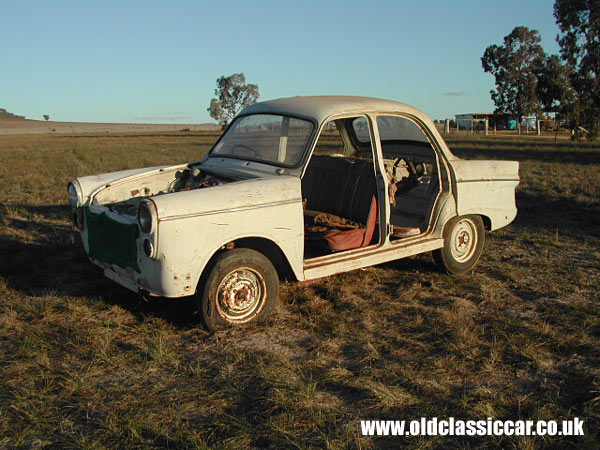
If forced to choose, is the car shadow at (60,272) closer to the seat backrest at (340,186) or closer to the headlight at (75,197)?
the headlight at (75,197)

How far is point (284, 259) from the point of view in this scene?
4.30 meters

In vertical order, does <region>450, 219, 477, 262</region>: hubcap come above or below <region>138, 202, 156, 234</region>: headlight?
below

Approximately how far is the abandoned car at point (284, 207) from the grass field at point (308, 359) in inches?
15.7

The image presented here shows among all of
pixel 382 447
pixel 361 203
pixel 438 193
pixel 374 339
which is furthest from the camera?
pixel 438 193

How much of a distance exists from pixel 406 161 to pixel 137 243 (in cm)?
347

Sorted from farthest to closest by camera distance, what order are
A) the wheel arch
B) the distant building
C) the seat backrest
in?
the distant building → the seat backrest → the wheel arch

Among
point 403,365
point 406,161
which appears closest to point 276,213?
point 403,365

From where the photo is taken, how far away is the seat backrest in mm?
4973

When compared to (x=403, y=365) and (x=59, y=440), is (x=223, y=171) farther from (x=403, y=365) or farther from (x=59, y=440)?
(x=59, y=440)

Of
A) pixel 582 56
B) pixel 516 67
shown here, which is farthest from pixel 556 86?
pixel 516 67

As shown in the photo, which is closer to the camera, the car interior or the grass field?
the grass field

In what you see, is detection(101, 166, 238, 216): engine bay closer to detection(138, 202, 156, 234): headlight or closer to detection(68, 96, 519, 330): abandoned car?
detection(68, 96, 519, 330): abandoned car

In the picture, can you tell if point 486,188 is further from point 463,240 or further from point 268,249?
point 268,249

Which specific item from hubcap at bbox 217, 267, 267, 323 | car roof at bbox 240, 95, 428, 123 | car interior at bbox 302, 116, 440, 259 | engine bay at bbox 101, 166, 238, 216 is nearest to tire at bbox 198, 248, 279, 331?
hubcap at bbox 217, 267, 267, 323
